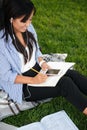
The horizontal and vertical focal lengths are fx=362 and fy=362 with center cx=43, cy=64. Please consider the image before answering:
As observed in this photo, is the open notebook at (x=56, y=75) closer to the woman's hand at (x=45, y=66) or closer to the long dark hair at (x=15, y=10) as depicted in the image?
the woman's hand at (x=45, y=66)

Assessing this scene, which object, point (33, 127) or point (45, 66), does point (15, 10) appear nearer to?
point (45, 66)

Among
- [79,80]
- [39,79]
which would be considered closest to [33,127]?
[39,79]

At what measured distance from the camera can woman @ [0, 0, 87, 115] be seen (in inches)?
101

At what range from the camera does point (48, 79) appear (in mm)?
2834

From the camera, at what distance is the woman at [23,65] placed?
2566 millimetres

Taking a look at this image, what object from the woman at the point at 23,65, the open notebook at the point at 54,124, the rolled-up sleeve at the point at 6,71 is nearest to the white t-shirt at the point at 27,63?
the woman at the point at 23,65

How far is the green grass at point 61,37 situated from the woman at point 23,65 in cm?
17

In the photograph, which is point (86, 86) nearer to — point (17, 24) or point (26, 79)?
point (26, 79)

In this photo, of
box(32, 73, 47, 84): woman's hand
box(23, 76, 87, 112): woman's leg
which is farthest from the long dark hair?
box(23, 76, 87, 112): woman's leg

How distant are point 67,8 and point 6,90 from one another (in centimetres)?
248

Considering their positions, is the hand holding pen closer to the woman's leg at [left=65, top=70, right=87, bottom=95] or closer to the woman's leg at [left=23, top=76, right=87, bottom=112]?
the woman's leg at [left=23, top=76, right=87, bottom=112]

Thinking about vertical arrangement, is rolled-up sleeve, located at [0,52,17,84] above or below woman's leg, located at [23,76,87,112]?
above

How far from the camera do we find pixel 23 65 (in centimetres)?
286

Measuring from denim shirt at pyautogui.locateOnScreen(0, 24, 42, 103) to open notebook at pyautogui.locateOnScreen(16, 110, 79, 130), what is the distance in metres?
0.24
